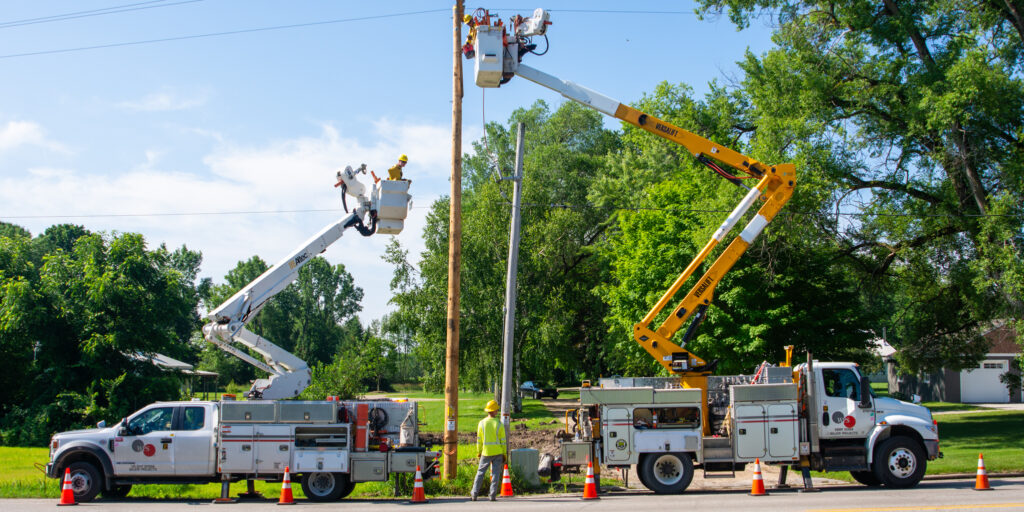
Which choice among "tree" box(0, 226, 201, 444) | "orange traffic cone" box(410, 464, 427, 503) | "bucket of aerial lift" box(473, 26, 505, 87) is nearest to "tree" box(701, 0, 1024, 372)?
"bucket of aerial lift" box(473, 26, 505, 87)

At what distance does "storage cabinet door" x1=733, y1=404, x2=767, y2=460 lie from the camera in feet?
52.6

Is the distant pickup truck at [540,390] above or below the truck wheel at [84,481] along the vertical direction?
above

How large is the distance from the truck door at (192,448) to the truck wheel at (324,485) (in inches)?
76.3

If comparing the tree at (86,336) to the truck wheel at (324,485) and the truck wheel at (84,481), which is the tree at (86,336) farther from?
the truck wheel at (324,485)

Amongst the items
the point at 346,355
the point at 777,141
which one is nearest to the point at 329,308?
the point at 346,355

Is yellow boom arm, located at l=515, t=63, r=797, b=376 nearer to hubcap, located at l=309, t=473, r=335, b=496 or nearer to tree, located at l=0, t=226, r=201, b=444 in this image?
hubcap, located at l=309, t=473, r=335, b=496

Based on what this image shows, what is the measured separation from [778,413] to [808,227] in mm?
11809

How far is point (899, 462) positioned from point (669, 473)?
4.77m

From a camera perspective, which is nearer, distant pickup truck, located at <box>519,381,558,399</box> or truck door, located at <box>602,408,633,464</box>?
truck door, located at <box>602,408,633,464</box>

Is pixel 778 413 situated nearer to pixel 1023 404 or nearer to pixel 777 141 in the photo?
pixel 777 141

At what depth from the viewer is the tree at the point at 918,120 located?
24109 mm

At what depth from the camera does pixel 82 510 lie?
46.2ft

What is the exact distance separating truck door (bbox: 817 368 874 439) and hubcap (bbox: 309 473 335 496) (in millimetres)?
10244

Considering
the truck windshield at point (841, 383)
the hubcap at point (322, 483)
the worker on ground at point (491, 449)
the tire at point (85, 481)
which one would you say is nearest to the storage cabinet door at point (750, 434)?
the truck windshield at point (841, 383)
